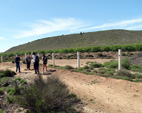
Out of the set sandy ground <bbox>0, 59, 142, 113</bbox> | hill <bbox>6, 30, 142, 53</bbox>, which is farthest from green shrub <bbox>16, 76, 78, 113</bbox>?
hill <bbox>6, 30, 142, 53</bbox>

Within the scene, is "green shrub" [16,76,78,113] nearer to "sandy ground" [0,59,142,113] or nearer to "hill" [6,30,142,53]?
"sandy ground" [0,59,142,113]

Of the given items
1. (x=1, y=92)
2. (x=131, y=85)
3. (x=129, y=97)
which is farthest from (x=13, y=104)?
(x=131, y=85)

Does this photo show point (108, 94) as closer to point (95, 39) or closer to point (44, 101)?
point (44, 101)

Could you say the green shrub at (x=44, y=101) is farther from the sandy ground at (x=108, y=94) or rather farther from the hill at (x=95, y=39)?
Answer: the hill at (x=95, y=39)

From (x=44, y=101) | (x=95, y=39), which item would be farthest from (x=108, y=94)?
(x=95, y=39)

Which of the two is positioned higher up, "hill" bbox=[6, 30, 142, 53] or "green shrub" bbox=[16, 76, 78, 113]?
"hill" bbox=[6, 30, 142, 53]

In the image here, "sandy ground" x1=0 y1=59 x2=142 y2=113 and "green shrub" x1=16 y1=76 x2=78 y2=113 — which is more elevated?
"green shrub" x1=16 y1=76 x2=78 y2=113

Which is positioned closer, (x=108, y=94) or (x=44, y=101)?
(x=44, y=101)

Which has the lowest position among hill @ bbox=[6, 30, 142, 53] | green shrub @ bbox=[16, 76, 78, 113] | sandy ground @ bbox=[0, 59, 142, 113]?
sandy ground @ bbox=[0, 59, 142, 113]

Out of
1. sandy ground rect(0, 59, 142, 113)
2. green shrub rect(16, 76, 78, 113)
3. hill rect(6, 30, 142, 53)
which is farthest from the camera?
hill rect(6, 30, 142, 53)

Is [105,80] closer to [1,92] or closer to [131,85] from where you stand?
[131,85]

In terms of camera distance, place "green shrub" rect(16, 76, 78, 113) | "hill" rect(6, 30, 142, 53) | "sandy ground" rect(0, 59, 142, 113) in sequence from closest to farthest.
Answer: "green shrub" rect(16, 76, 78, 113) < "sandy ground" rect(0, 59, 142, 113) < "hill" rect(6, 30, 142, 53)

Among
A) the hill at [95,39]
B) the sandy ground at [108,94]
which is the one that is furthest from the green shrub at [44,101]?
the hill at [95,39]

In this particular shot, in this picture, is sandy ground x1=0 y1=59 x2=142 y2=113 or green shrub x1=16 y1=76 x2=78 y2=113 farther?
sandy ground x1=0 y1=59 x2=142 y2=113
